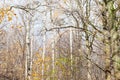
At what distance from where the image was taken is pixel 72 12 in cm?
1444

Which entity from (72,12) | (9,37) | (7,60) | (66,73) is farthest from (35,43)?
(72,12)

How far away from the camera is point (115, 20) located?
7.09 metres

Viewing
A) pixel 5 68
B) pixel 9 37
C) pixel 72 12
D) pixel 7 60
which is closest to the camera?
pixel 72 12

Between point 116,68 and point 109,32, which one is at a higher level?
point 109,32

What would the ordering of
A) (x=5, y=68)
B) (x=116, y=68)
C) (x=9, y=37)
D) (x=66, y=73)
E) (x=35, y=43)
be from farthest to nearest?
1. (x=35, y=43)
2. (x=9, y=37)
3. (x=5, y=68)
4. (x=66, y=73)
5. (x=116, y=68)

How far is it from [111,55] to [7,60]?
3241 cm

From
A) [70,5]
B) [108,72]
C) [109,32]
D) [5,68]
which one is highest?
[70,5]

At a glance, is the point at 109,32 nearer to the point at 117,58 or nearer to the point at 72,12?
the point at 117,58

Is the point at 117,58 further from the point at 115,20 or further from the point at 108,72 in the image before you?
the point at 115,20

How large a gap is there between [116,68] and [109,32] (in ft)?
2.85

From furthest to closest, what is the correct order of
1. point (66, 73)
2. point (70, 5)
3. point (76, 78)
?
point (66, 73) < point (76, 78) < point (70, 5)

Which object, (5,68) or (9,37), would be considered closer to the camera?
(5,68)

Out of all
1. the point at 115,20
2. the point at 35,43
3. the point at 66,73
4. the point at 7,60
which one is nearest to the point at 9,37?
the point at 35,43

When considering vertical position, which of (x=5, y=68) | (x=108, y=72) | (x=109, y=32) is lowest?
(x=5, y=68)
